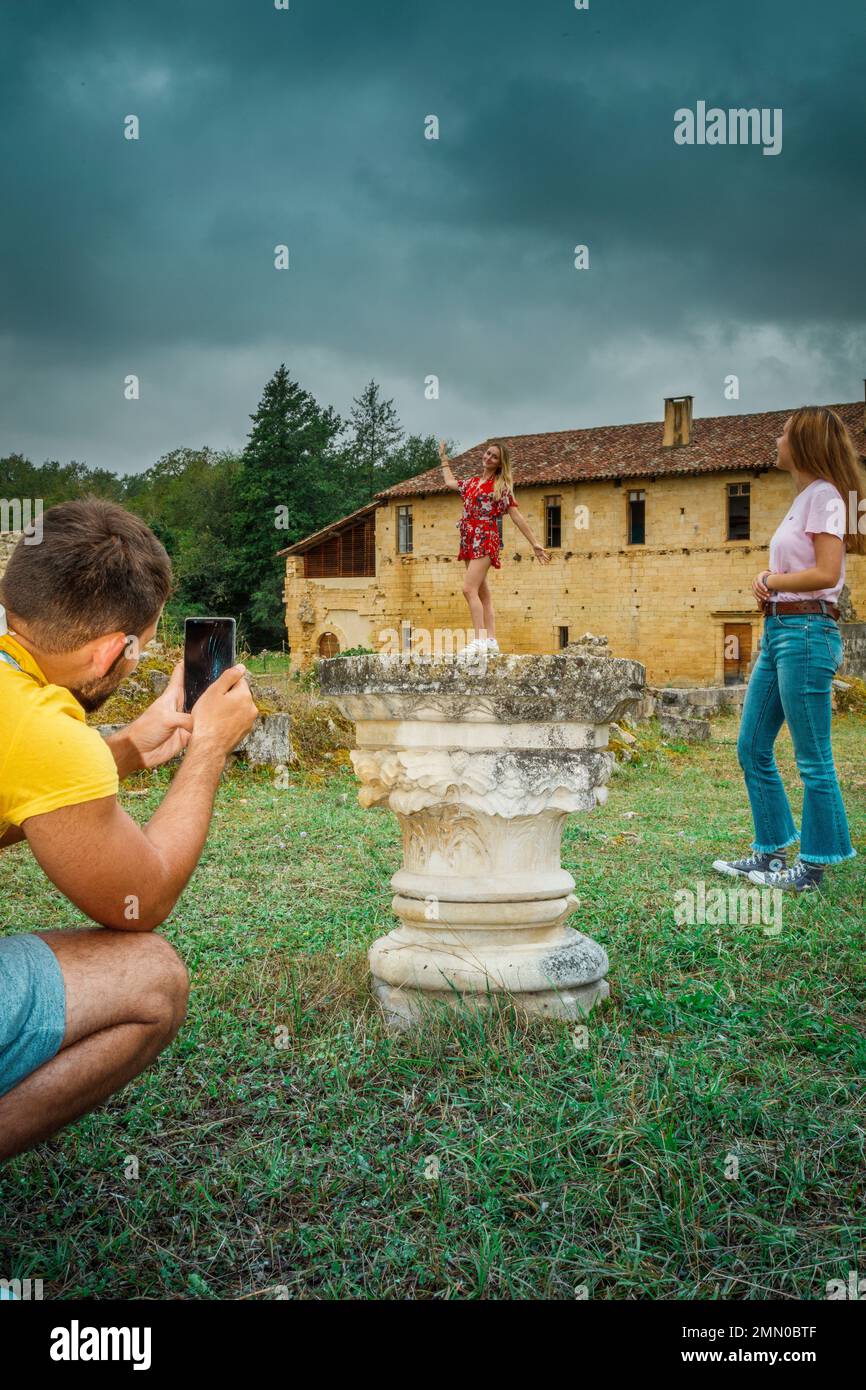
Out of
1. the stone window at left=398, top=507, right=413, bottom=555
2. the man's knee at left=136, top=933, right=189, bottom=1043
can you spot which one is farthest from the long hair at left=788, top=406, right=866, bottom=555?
the stone window at left=398, top=507, right=413, bottom=555

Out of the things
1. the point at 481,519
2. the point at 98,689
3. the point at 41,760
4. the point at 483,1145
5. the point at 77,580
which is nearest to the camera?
the point at 41,760

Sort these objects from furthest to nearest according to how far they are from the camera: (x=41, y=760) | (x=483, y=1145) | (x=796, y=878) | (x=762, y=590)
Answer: (x=762, y=590), (x=796, y=878), (x=483, y=1145), (x=41, y=760)

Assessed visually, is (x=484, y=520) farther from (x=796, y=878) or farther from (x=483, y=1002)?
(x=483, y=1002)

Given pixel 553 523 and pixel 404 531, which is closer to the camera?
pixel 553 523

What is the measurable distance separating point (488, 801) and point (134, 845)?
1.24 metres

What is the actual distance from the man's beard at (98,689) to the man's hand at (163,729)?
0.21 meters

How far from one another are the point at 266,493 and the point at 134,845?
4075 centimetres

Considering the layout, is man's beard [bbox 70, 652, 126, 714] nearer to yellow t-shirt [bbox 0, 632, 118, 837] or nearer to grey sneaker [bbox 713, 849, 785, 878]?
yellow t-shirt [bbox 0, 632, 118, 837]

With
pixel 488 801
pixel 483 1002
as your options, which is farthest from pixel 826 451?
pixel 483 1002

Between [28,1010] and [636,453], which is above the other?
[636,453]

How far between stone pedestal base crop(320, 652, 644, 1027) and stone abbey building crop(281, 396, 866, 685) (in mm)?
24036

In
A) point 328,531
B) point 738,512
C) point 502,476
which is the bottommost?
point 502,476

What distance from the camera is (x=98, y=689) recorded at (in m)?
2.00
